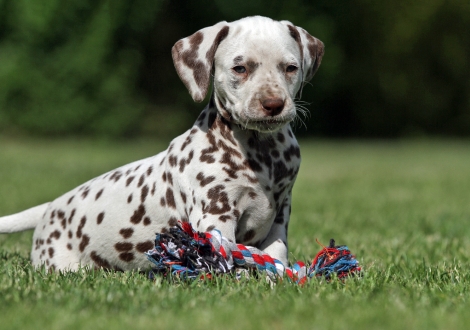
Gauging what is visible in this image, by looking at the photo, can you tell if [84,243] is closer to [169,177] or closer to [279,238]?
[169,177]

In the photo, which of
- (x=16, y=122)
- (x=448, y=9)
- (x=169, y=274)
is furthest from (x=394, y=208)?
(x=448, y=9)

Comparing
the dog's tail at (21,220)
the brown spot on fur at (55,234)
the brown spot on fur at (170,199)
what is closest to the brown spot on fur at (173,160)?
the brown spot on fur at (170,199)

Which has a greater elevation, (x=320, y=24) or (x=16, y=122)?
(x=320, y=24)

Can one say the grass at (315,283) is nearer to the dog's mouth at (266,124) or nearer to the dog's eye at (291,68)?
the dog's mouth at (266,124)

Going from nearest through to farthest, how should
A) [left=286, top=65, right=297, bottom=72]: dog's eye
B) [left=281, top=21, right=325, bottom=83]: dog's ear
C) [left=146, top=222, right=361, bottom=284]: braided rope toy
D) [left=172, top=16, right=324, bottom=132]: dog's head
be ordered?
[left=146, top=222, right=361, bottom=284]: braided rope toy, [left=172, top=16, right=324, bottom=132]: dog's head, [left=286, top=65, right=297, bottom=72]: dog's eye, [left=281, top=21, right=325, bottom=83]: dog's ear

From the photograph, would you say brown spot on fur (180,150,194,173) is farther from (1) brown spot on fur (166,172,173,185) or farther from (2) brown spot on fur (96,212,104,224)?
(2) brown spot on fur (96,212,104,224)

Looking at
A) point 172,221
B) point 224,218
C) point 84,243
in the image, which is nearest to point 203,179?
point 224,218

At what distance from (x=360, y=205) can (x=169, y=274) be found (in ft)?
20.7

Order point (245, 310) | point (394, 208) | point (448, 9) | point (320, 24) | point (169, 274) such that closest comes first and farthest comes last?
1. point (245, 310)
2. point (169, 274)
3. point (394, 208)
4. point (320, 24)
5. point (448, 9)

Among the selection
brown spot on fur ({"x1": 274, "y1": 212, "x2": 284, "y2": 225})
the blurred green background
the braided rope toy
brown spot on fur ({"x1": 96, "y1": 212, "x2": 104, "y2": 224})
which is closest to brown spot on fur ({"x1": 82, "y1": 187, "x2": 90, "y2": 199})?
brown spot on fur ({"x1": 96, "y1": 212, "x2": 104, "y2": 224})

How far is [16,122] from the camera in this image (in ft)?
70.9

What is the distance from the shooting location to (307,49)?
462 centimetres

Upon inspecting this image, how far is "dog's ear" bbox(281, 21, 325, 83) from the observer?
4578 millimetres

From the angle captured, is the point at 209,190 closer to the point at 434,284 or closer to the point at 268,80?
the point at 268,80
